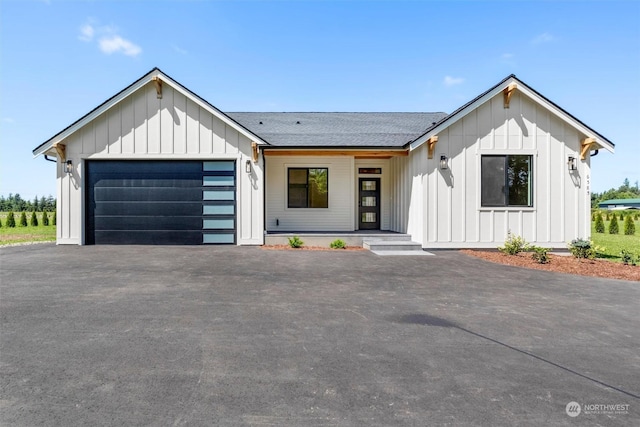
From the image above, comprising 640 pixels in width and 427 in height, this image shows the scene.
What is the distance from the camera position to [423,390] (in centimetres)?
241

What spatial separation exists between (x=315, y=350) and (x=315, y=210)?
9573 mm

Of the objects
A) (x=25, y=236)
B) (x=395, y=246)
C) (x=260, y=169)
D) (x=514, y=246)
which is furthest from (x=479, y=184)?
(x=25, y=236)

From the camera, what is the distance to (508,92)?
383 inches

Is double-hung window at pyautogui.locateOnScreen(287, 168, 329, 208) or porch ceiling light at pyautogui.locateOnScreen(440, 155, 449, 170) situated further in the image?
double-hung window at pyautogui.locateOnScreen(287, 168, 329, 208)

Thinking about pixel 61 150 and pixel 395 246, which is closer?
pixel 395 246

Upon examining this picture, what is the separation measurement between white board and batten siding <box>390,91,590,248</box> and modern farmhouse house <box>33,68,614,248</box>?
0.11ft

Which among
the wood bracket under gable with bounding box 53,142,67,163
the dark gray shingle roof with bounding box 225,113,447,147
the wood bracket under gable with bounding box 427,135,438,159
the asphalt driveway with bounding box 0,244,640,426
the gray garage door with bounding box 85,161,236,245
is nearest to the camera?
the asphalt driveway with bounding box 0,244,640,426

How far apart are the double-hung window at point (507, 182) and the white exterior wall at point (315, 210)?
484 cm

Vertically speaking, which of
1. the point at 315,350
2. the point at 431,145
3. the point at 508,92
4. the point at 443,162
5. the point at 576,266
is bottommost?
the point at 315,350

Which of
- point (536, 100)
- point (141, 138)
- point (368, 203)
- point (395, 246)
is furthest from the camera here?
point (368, 203)

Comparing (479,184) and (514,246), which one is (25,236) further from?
(514,246)

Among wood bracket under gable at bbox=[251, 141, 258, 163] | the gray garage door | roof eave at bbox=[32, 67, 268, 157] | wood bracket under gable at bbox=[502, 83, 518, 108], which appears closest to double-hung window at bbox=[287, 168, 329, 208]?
wood bracket under gable at bbox=[251, 141, 258, 163]

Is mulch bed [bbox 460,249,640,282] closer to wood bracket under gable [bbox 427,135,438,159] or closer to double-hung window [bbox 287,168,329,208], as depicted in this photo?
wood bracket under gable [bbox 427,135,438,159]

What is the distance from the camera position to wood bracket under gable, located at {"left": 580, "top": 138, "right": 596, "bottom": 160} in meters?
9.67
